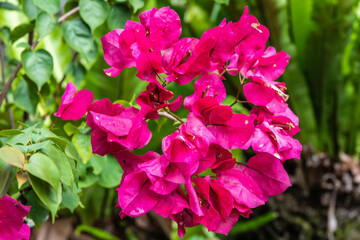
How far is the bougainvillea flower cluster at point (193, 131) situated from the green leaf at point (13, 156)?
0.07m

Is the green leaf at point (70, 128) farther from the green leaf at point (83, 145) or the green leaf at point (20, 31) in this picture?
the green leaf at point (20, 31)

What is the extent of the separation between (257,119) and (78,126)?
0.23 m

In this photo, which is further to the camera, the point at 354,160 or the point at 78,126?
the point at 354,160

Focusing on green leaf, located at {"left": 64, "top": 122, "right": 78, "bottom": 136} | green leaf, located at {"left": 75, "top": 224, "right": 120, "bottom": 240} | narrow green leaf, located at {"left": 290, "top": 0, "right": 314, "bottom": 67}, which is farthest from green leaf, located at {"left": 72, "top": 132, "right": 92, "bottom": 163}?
narrow green leaf, located at {"left": 290, "top": 0, "right": 314, "bottom": 67}

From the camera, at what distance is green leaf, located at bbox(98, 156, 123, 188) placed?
0.62 meters

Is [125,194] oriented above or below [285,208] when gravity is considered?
above

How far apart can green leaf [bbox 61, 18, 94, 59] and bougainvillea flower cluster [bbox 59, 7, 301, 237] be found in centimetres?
15

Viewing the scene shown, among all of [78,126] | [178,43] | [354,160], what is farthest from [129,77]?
[354,160]

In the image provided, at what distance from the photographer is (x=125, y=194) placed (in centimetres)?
33

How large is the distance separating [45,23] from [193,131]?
11.1 inches

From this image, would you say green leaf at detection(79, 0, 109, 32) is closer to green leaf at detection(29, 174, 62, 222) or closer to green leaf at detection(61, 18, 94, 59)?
green leaf at detection(61, 18, 94, 59)

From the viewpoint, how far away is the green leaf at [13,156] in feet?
0.89

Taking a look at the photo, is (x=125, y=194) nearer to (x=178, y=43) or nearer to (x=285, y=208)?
(x=178, y=43)

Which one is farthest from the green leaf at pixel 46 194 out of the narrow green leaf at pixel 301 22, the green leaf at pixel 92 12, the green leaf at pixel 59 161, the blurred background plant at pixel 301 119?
the narrow green leaf at pixel 301 22
